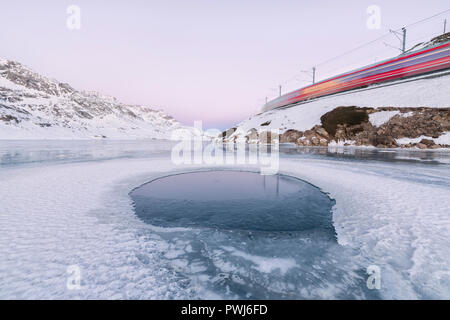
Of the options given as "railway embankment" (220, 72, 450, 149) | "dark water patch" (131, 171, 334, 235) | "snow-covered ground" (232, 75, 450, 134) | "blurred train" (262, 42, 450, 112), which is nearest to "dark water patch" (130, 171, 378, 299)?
"dark water patch" (131, 171, 334, 235)

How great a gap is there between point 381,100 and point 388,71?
357 inches

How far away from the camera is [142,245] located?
11.8 ft

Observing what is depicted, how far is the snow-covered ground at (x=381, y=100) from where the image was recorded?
26.8 meters

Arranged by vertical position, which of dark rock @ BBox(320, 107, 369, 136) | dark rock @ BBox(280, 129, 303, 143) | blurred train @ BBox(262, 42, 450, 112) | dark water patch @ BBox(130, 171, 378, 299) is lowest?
dark water patch @ BBox(130, 171, 378, 299)

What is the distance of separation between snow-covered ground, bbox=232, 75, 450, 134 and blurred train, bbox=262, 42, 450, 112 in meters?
2.16

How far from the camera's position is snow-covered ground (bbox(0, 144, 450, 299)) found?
2551 mm

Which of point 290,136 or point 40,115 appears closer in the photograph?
point 290,136

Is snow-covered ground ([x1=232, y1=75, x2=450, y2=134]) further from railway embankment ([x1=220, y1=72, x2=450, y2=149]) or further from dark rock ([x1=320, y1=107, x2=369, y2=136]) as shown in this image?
dark rock ([x1=320, y1=107, x2=369, y2=136])

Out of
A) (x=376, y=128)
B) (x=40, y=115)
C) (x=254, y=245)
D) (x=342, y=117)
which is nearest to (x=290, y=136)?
(x=342, y=117)

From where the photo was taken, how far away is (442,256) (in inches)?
125

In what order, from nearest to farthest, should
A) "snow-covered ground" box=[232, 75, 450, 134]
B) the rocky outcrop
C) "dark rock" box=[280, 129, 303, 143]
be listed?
1. the rocky outcrop
2. "snow-covered ground" box=[232, 75, 450, 134]
3. "dark rock" box=[280, 129, 303, 143]

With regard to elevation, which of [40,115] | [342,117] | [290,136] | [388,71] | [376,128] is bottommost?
[290,136]

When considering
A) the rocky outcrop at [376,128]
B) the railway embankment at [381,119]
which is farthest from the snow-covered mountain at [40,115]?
the rocky outcrop at [376,128]

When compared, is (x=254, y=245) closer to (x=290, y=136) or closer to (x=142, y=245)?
(x=142, y=245)
